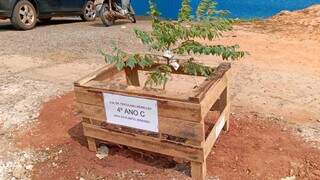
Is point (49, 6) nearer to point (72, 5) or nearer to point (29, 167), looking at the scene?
point (72, 5)

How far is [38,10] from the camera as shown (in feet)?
34.3

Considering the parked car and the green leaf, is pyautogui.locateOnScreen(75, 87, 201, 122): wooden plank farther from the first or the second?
the parked car

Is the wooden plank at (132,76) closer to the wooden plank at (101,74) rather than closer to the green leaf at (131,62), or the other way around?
the wooden plank at (101,74)

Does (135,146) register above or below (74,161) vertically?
above

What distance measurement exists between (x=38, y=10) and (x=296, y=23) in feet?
23.8

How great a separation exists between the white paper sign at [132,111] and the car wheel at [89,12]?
9468mm

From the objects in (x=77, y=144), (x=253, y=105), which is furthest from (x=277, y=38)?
(x=77, y=144)

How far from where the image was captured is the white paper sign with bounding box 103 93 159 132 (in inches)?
117

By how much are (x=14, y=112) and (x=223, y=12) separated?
2.86 metres

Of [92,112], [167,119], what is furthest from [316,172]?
[92,112]

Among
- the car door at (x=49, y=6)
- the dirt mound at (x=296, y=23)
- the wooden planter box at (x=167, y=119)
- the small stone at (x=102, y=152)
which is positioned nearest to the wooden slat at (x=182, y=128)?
the wooden planter box at (x=167, y=119)

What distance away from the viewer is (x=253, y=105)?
4.46 m

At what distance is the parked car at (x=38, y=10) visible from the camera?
9.58m

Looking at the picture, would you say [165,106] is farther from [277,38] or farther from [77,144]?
[277,38]
